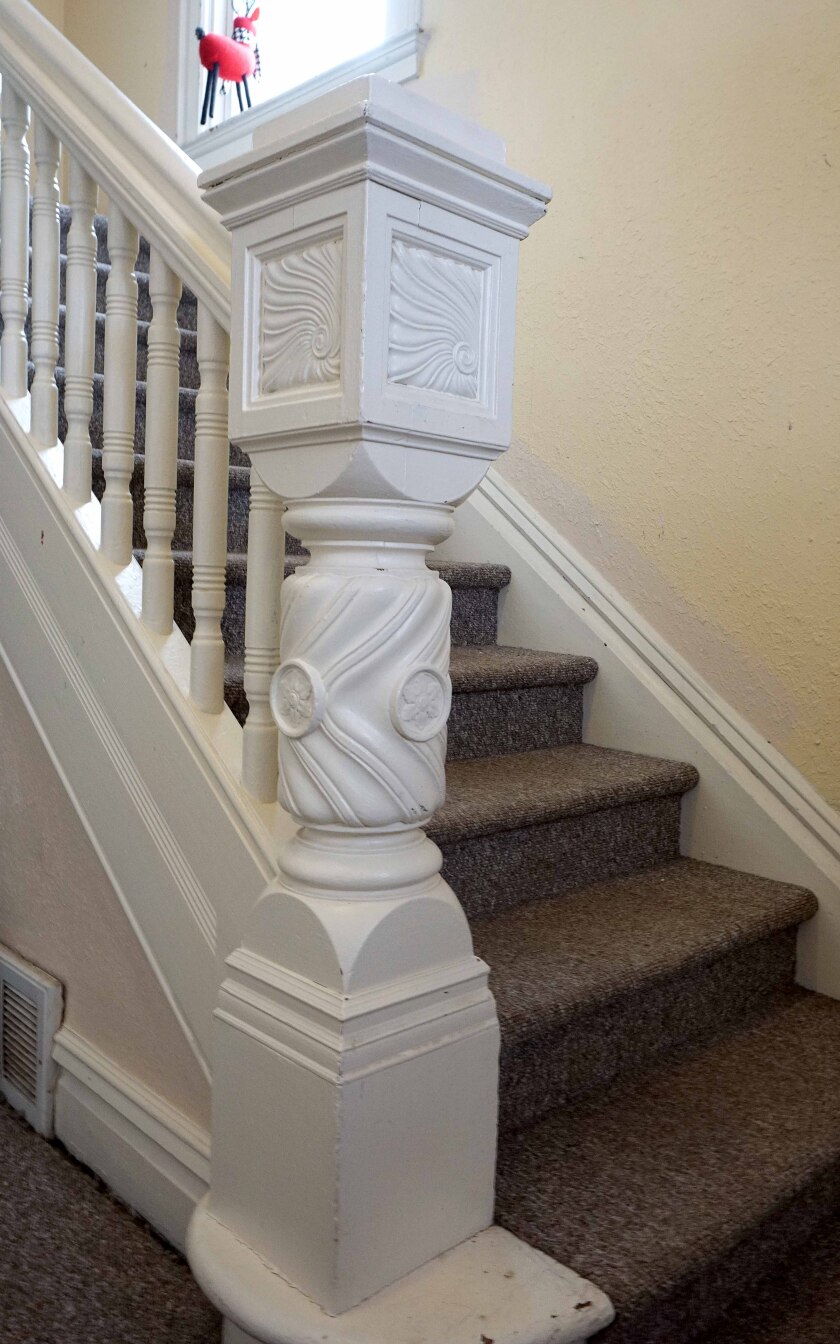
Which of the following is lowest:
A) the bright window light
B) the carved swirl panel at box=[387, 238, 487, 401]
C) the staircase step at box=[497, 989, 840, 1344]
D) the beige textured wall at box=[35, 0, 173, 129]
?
the staircase step at box=[497, 989, 840, 1344]

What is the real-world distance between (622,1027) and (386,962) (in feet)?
1.75

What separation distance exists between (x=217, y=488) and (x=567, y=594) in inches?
41.5

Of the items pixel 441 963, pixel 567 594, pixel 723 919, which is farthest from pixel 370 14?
pixel 441 963

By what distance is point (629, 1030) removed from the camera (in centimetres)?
135

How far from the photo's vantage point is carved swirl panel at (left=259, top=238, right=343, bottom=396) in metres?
0.88

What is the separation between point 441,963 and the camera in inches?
39.1

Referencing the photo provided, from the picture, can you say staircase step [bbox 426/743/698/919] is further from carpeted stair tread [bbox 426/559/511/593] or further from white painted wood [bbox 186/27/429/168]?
white painted wood [bbox 186/27/429/168]

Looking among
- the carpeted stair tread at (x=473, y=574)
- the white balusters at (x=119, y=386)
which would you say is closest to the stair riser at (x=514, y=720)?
the carpeted stair tread at (x=473, y=574)

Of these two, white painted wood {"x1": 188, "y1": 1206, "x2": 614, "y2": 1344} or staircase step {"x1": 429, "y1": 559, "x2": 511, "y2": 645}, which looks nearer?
white painted wood {"x1": 188, "y1": 1206, "x2": 614, "y2": 1344}

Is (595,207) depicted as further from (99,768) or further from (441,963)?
(441,963)

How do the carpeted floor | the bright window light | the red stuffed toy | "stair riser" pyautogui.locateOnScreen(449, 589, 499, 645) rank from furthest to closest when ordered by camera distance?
the red stuffed toy → the bright window light → "stair riser" pyautogui.locateOnScreen(449, 589, 499, 645) → the carpeted floor

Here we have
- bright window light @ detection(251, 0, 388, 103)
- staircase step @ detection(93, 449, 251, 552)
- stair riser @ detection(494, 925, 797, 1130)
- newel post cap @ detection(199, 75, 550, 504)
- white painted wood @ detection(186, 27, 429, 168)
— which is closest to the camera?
newel post cap @ detection(199, 75, 550, 504)

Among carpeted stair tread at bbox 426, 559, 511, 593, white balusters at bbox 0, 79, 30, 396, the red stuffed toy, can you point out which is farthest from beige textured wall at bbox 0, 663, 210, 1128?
the red stuffed toy

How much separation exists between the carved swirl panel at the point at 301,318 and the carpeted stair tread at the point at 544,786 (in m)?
0.67
